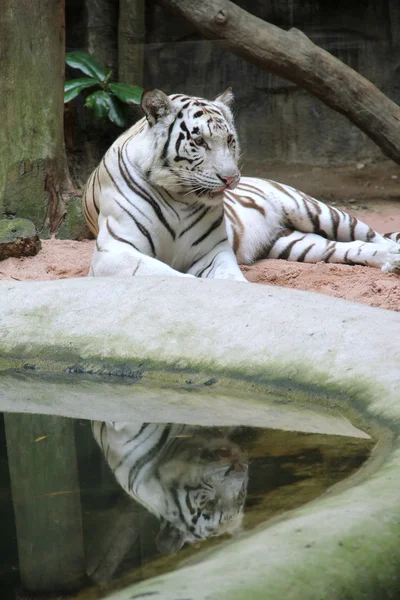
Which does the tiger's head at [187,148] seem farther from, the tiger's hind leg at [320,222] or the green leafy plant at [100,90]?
the green leafy plant at [100,90]

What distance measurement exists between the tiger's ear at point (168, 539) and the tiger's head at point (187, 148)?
114 inches

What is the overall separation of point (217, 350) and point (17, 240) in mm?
2833

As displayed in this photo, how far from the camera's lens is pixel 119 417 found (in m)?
2.99

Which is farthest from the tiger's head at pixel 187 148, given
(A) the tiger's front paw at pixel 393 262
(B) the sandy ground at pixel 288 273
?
(A) the tiger's front paw at pixel 393 262

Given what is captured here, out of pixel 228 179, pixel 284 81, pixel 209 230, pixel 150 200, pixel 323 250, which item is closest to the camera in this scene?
pixel 228 179

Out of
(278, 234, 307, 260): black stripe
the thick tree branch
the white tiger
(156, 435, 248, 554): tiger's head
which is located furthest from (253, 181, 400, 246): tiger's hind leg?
(156, 435, 248, 554): tiger's head

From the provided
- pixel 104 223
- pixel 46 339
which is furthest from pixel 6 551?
pixel 104 223

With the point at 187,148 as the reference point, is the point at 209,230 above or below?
below

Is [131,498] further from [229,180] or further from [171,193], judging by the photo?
[171,193]

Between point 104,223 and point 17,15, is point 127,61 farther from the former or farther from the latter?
point 104,223

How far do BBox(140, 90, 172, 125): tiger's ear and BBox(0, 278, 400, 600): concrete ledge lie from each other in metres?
1.41

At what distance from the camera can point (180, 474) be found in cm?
245

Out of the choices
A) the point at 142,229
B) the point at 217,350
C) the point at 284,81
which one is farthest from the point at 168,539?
the point at 284,81

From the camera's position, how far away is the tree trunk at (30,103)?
6.05m
